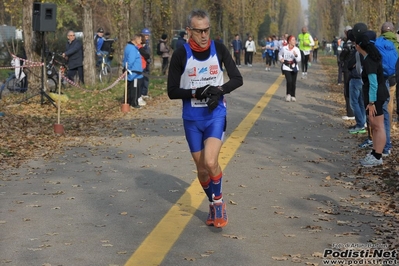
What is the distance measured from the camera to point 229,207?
837 centimetres

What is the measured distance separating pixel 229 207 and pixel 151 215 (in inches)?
35.3

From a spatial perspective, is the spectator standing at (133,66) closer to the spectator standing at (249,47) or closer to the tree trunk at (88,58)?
the tree trunk at (88,58)

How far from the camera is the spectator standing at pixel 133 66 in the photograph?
19.4 metres

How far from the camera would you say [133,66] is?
19500mm

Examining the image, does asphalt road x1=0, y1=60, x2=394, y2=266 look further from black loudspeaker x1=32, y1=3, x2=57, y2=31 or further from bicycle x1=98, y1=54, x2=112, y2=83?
bicycle x1=98, y1=54, x2=112, y2=83

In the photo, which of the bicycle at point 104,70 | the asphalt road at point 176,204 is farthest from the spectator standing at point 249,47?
the asphalt road at point 176,204

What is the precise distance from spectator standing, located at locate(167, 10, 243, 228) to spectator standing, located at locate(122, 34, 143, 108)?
475 inches

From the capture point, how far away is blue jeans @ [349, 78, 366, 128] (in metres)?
14.8

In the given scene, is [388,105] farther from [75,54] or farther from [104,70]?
[104,70]

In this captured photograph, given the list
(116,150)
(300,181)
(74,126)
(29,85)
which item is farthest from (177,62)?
(29,85)

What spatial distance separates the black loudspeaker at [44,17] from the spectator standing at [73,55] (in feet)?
21.8

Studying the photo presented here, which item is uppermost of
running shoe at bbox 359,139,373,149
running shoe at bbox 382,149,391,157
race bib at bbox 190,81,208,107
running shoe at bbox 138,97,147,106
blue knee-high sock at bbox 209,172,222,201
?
race bib at bbox 190,81,208,107

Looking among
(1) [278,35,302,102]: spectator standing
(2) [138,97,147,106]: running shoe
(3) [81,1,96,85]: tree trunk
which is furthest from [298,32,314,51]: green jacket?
(2) [138,97,147,106]: running shoe

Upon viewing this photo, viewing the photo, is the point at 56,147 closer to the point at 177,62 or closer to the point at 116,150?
the point at 116,150
